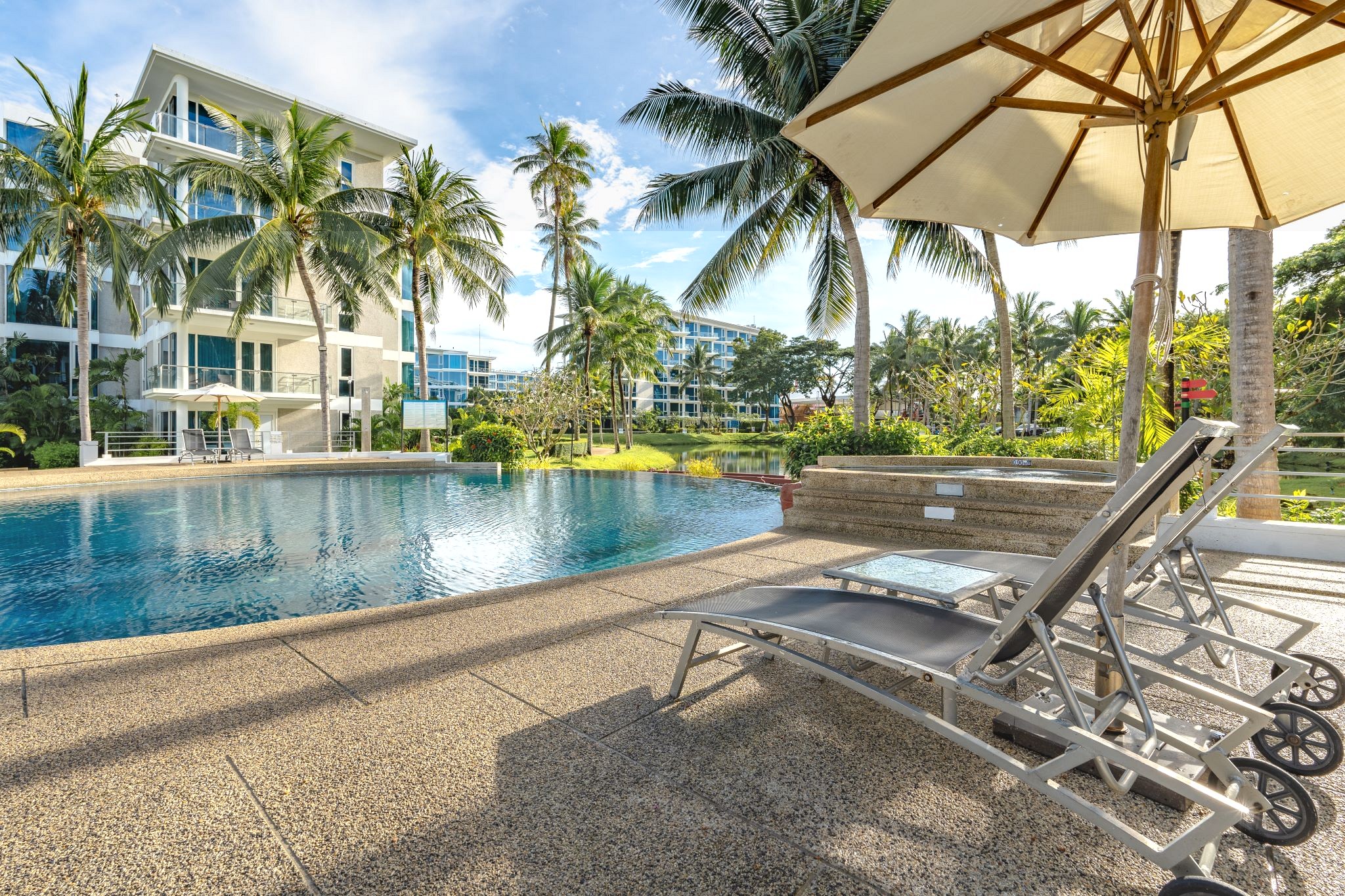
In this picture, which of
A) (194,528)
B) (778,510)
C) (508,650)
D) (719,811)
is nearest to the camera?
(719,811)

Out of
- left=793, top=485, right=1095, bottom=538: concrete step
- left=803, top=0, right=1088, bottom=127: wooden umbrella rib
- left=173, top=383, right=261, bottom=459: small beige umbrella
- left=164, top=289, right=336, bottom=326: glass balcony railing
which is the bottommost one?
left=793, top=485, right=1095, bottom=538: concrete step

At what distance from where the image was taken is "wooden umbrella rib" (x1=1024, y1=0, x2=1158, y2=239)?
2885 mm

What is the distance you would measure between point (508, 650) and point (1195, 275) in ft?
45.1

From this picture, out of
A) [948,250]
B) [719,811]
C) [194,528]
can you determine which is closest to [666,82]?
[948,250]

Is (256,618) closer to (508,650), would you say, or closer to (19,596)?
(19,596)

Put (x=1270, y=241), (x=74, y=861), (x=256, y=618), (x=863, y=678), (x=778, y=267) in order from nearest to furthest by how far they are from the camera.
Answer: (x=74, y=861)
(x=863, y=678)
(x=256, y=618)
(x=1270, y=241)
(x=778, y=267)

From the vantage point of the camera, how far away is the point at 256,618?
16.8 ft

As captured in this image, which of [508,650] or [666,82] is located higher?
[666,82]

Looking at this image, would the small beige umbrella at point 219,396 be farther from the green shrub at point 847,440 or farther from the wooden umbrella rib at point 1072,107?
the wooden umbrella rib at point 1072,107

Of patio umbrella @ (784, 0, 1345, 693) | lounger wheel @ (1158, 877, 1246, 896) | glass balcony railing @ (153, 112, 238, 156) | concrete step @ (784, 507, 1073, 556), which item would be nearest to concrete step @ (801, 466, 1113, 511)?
concrete step @ (784, 507, 1073, 556)

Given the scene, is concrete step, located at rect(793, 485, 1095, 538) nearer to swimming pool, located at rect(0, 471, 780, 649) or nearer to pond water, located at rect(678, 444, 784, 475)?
swimming pool, located at rect(0, 471, 780, 649)

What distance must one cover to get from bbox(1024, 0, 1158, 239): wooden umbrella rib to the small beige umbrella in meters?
22.3

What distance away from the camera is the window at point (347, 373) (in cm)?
2584

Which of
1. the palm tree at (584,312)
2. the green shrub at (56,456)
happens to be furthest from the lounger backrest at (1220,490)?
the green shrub at (56,456)
